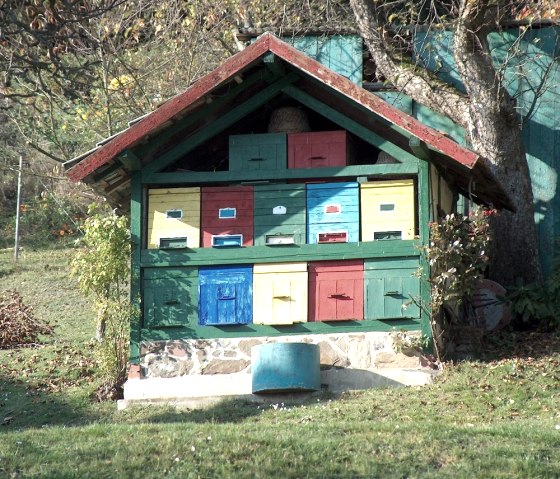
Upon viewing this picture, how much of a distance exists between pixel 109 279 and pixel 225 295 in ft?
5.33

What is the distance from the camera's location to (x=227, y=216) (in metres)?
15.9

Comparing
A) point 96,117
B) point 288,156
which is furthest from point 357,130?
point 96,117

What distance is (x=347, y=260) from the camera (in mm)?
15461

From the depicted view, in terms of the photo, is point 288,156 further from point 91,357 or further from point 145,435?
point 145,435

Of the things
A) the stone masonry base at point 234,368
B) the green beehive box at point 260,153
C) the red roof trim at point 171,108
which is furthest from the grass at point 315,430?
the green beehive box at point 260,153

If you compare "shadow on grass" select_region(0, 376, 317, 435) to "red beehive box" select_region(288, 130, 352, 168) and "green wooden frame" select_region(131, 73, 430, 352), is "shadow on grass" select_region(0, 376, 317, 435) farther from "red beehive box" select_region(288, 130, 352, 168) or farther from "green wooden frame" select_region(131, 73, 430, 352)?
"red beehive box" select_region(288, 130, 352, 168)

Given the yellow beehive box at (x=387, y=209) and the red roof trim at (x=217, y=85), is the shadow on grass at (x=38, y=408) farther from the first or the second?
the yellow beehive box at (x=387, y=209)

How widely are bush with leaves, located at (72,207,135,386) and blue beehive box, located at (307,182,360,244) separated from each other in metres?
2.63

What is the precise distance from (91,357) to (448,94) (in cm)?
712

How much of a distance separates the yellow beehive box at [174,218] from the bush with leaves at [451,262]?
3.27m

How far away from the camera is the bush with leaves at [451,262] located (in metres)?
15.1

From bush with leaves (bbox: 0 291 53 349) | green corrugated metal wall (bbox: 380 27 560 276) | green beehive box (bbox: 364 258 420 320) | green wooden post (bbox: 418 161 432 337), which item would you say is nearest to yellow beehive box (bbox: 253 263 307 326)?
green beehive box (bbox: 364 258 420 320)

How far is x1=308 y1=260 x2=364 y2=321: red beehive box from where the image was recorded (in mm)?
15398

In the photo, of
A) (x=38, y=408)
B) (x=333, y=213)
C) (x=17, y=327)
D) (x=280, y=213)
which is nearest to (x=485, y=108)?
(x=333, y=213)
